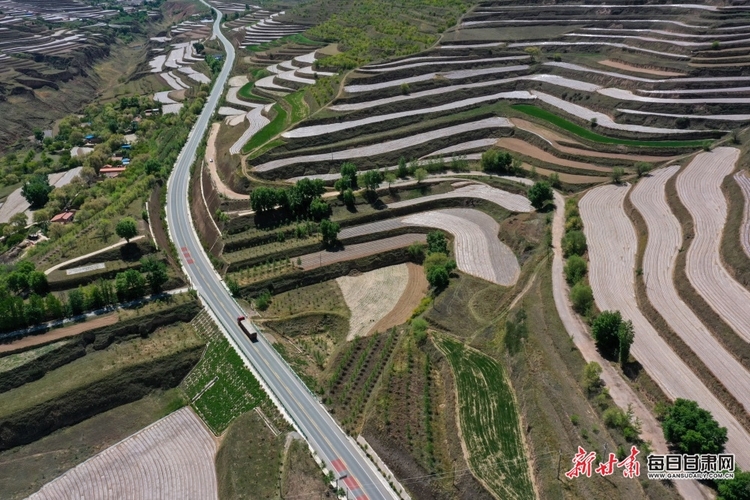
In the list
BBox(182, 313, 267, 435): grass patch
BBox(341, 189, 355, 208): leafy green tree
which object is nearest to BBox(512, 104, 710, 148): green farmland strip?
BBox(341, 189, 355, 208): leafy green tree

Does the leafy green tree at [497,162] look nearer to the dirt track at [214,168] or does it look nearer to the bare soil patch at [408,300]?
the bare soil patch at [408,300]

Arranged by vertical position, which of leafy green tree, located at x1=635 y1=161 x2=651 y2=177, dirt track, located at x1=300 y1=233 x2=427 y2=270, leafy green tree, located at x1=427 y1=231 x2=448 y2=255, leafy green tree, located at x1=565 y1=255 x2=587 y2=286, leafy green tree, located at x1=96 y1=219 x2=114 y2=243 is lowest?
dirt track, located at x1=300 y1=233 x2=427 y2=270

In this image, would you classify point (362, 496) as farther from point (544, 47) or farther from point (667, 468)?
point (544, 47)

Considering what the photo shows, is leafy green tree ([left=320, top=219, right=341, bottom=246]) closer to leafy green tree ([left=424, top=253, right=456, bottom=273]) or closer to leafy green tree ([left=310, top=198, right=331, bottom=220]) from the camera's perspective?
leafy green tree ([left=310, top=198, right=331, bottom=220])

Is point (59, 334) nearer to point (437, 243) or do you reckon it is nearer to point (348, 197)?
point (348, 197)

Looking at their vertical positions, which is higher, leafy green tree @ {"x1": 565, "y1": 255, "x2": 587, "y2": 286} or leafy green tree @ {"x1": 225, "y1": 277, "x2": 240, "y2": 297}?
leafy green tree @ {"x1": 565, "y1": 255, "x2": 587, "y2": 286}

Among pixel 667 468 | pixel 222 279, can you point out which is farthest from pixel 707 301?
pixel 222 279

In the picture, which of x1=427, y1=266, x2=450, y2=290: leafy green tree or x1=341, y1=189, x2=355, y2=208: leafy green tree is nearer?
x1=427, y1=266, x2=450, y2=290: leafy green tree
